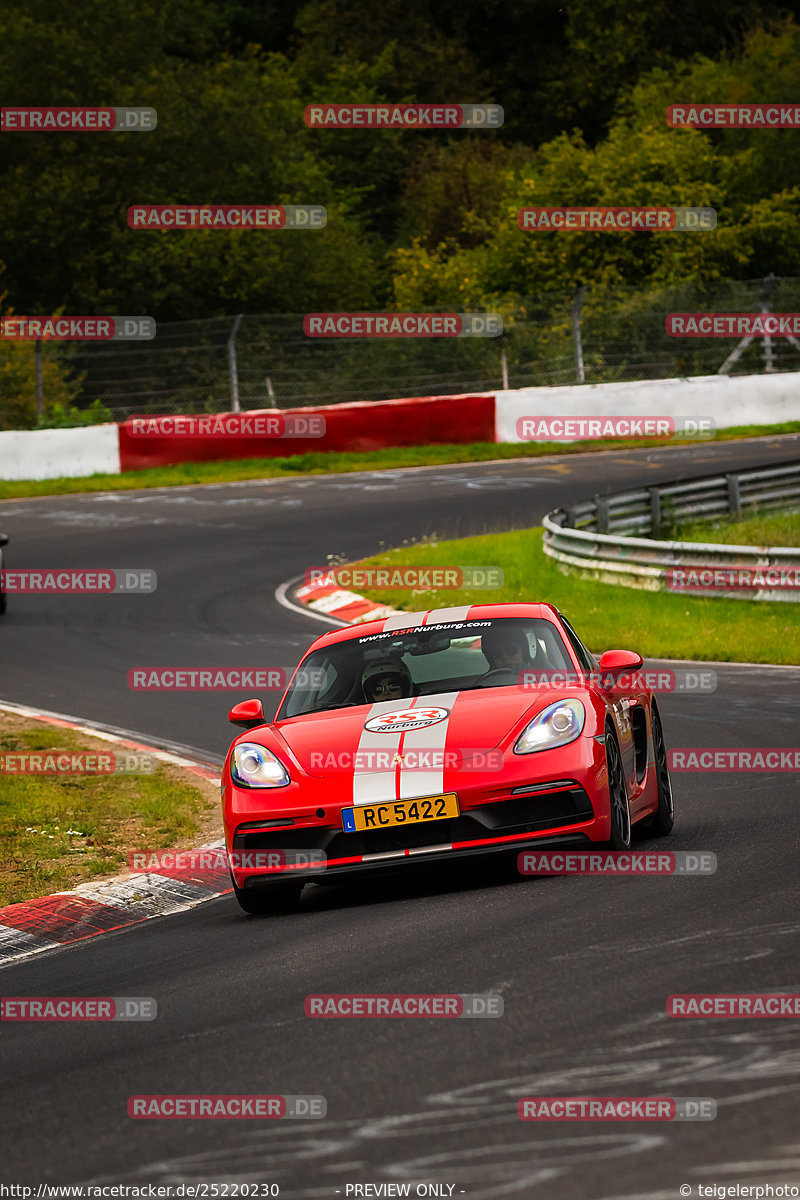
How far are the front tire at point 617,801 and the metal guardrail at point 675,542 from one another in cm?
932

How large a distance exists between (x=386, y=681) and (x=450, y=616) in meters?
0.66

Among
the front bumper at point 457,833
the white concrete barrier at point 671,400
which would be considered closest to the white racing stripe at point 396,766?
the front bumper at point 457,833

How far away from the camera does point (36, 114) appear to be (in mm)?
41719

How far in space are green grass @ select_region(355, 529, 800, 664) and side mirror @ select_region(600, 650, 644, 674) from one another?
712 cm

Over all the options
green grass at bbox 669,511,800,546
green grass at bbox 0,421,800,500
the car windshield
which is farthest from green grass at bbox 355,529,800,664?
green grass at bbox 0,421,800,500

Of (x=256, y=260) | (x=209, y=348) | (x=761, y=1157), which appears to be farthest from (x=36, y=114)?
(x=761, y=1157)

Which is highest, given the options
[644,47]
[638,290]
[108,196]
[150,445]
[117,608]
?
[644,47]

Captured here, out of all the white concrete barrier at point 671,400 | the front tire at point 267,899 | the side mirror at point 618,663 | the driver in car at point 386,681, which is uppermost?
the white concrete barrier at point 671,400

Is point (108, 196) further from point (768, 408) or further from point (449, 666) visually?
point (449, 666)

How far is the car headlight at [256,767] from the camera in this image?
24.2ft

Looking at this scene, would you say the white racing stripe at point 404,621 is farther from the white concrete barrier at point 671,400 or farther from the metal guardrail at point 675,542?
the white concrete barrier at point 671,400

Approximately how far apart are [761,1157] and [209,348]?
90.8 feet

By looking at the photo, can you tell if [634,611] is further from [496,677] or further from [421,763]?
[421,763]

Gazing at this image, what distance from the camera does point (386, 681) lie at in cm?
819
